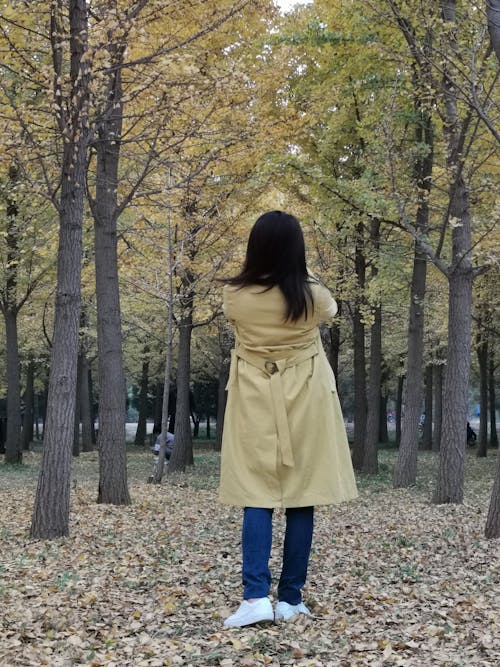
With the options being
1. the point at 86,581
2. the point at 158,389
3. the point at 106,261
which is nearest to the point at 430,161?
the point at 106,261

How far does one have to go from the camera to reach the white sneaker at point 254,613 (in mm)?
3637

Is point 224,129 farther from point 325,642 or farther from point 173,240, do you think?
point 325,642

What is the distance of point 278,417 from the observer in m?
3.69

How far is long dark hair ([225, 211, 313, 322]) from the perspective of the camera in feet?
12.0

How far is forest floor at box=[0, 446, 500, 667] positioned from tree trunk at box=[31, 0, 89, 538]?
1.20 ft

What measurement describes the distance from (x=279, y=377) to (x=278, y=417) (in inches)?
8.0

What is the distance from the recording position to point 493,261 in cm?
926

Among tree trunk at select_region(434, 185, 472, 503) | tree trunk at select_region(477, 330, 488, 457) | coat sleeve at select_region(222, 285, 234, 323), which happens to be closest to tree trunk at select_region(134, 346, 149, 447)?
tree trunk at select_region(477, 330, 488, 457)

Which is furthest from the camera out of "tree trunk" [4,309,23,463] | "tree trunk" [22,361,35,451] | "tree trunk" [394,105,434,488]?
"tree trunk" [22,361,35,451]

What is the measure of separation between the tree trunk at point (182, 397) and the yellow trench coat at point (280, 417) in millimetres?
12097

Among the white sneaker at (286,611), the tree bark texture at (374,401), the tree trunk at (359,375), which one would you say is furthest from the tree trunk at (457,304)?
the white sneaker at (286,611)

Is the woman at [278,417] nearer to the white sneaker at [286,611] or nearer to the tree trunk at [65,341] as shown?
the white sneaker at [286,611]

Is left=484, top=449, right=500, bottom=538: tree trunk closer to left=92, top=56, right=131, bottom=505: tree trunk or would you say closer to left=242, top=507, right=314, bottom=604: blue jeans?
left=242, top=507, right=314, bottom=604: blue jeans

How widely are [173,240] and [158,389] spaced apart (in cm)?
2149
